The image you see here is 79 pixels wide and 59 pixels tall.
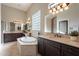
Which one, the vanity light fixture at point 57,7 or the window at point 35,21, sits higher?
the vanity light fixture at point 57,7

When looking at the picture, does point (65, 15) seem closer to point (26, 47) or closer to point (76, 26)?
point (76, 26)

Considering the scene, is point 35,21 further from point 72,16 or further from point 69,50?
point 69,50

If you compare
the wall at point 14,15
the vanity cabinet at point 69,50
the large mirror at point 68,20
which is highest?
the wall at point 14,15

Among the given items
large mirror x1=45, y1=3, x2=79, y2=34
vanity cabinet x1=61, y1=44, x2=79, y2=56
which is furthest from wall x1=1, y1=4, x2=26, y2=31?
vanity cabinet x1=61, y1=44, x2=79, y2=56

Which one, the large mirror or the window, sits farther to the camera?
the window

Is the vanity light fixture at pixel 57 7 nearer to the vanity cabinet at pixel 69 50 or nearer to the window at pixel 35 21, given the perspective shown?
the vanity cabinet at pixel 69 50

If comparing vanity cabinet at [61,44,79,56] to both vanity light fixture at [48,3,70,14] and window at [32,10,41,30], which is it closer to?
vanity light fixture at [48,3,70,14]

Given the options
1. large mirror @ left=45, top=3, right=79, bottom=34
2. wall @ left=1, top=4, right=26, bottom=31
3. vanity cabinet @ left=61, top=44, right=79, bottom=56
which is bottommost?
vanity cabinet @ left=61, top=44, right=79, bottom=56

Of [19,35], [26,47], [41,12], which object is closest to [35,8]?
[41,12]

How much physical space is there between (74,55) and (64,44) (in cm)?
41

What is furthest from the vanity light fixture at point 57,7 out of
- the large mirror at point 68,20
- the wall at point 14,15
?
the wall at point 14,15

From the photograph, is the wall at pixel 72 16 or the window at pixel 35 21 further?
the window at pixel 35 21

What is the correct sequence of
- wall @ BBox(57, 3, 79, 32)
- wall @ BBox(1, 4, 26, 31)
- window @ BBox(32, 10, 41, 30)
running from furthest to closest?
window @ BBox(32, 10, 41, 30)
wall @ BBox(1, 4, 26, 31)
wall @ BBox(57, 3, 79, 32)

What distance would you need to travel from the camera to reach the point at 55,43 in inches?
135
